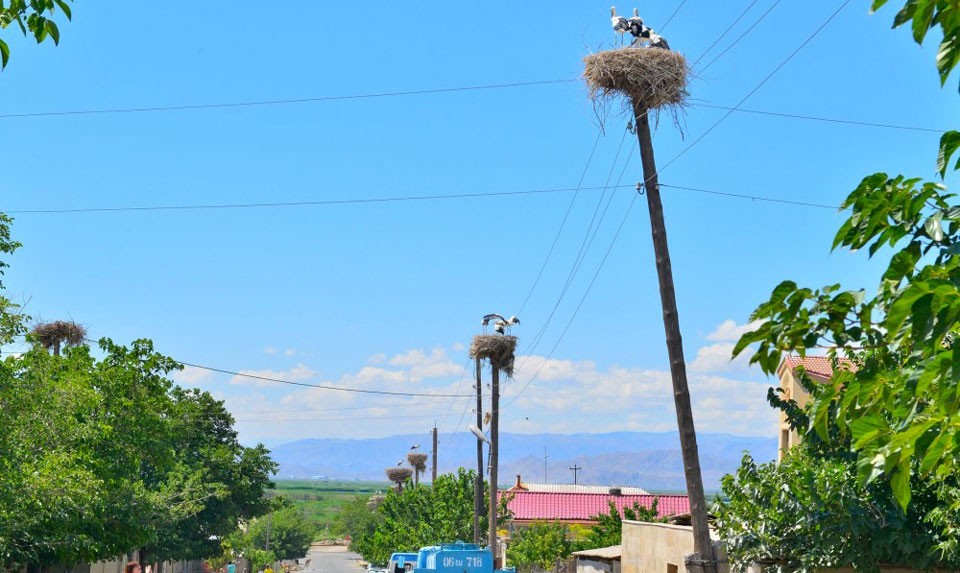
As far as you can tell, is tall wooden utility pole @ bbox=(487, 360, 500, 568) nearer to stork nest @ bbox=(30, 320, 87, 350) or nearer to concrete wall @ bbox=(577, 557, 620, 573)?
concrete wall @ bbox=(577, 557, 620, 573)

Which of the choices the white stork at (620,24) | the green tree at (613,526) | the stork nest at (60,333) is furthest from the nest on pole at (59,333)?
the white stork at (620,24)

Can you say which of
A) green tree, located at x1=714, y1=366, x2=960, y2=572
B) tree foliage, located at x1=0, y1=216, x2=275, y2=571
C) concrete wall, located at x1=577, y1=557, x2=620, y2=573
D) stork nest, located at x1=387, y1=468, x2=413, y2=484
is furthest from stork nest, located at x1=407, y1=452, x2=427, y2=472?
green tree, located at x1=714, y1=366, x2=960, y2=572

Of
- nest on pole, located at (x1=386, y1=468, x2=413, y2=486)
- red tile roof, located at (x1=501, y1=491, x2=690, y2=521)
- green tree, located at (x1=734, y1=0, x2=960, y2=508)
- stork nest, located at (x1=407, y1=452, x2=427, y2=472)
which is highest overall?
nest on pole, located at (x1=386, y1=468, x2=413, y2=486)

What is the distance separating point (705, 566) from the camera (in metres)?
15.8

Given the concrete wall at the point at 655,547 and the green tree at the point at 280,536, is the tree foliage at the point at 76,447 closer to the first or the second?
the concrete wall at the point at 655,547

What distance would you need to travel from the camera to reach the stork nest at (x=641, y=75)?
16688 millimetres

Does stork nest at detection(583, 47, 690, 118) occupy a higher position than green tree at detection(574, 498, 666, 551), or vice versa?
stork nest at detection(583, 47, 690, 118)

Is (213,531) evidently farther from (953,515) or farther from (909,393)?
(909,393)

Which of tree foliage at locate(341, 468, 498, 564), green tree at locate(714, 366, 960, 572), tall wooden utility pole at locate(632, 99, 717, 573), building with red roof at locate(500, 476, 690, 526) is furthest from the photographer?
building with red roof at locate(500, 476, 690, 526)

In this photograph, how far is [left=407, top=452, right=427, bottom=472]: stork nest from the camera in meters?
89.2

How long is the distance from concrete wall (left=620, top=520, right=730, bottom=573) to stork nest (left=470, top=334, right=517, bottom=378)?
39.8 ft

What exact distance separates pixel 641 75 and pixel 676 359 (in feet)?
13.6

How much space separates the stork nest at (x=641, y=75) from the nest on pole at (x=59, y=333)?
31.6 metres

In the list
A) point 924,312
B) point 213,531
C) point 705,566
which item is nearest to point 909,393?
point 924,312
